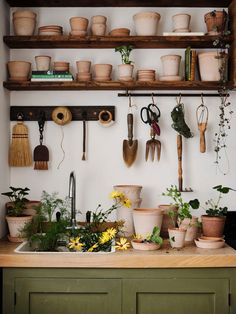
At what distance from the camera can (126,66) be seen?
3064 millimetres

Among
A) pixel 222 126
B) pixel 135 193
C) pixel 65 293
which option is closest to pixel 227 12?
pixel 222 126

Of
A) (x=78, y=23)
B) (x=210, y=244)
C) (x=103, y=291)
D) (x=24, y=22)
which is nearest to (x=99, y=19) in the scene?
(x=78, y=23)

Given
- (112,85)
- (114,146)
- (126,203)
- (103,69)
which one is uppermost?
(103,69)

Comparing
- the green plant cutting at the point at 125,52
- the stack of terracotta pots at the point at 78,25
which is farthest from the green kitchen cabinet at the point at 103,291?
the stack of terracotta pots at the point at 78,25

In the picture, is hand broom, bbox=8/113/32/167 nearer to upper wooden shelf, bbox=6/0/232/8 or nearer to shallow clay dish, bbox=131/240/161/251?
upper wooden shelf, bbox=6/0/232/8

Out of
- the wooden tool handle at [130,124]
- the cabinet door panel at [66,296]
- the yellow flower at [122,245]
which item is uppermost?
the wooden tool handle at [130,124]

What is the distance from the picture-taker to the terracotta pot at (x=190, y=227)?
9.48 feet

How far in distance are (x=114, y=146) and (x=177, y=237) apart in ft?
2.75

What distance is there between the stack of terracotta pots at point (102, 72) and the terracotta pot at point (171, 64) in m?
0.36

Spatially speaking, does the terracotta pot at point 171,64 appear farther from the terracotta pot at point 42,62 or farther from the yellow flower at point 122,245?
the yellow flower at point 122,245

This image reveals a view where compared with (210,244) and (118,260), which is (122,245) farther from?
(210,244)

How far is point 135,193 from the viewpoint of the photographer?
305 centimetres

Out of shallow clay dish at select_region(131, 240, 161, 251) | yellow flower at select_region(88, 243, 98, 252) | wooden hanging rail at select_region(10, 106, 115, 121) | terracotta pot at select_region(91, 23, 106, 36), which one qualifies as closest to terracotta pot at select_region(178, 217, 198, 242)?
shallow clay dish at select_region(131, 240, 161, 251)

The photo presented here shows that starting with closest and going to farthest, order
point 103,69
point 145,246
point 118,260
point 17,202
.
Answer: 1. point 118,260
2. point 145,246
3. point 17,202
4. point 103,69
